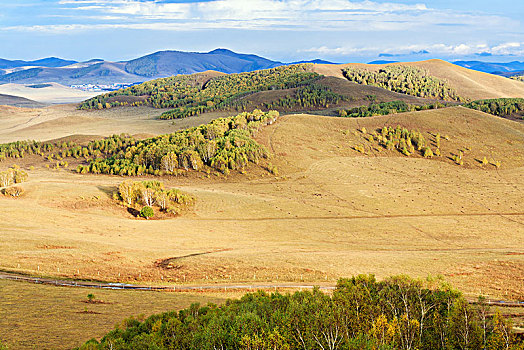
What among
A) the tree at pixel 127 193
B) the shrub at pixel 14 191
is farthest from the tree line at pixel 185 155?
the shrub at pixel 14 191

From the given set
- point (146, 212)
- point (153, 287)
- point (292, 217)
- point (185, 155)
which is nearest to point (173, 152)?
point (185, 155)

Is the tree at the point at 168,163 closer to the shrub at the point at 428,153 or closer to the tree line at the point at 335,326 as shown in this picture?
the shrub at the point at 428,153

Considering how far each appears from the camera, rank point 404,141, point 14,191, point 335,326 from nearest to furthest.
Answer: point 335,326 → point 14,191 → point 404,141

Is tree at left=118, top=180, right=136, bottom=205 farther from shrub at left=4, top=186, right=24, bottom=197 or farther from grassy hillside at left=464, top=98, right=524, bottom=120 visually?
grassy hillside at left=464, top=98, right=524, bottom=120

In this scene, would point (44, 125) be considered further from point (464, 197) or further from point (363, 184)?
point (464, 197)

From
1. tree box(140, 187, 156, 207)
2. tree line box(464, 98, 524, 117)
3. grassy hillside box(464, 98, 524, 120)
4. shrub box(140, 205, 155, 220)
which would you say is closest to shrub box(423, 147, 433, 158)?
grassy hillside box(464, 98, 524, 120)

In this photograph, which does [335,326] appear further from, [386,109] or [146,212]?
[386,109]
